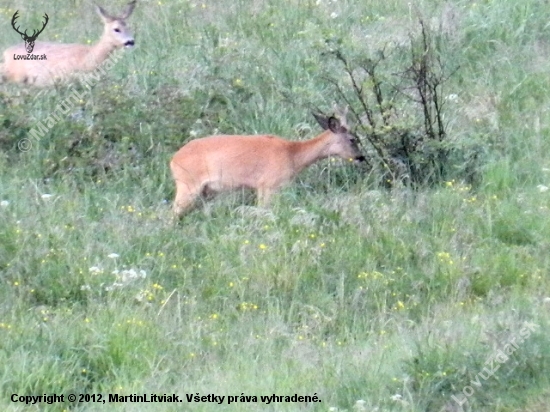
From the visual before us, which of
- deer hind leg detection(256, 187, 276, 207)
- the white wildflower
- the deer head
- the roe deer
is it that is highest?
the deer head

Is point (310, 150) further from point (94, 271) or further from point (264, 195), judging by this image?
point (94, 271)

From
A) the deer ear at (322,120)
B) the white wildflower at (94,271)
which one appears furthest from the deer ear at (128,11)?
the white wildflower at (94,271)

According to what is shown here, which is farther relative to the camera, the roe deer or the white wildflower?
the roe deer

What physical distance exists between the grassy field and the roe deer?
0.64 feet

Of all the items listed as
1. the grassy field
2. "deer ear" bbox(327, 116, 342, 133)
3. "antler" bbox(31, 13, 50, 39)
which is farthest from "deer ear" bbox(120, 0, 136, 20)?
"deer ear" bbox(327, 116, 342, 133)

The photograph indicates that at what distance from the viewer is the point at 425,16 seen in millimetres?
13953

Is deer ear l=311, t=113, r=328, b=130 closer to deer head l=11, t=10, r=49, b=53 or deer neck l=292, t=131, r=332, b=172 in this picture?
deer neck l=292, t=131, r=332, b=172

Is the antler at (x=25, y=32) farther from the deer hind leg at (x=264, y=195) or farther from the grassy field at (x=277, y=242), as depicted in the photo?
the deer hind leg at (x=264, y=195)

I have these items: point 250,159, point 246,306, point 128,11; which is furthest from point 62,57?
point 246,306

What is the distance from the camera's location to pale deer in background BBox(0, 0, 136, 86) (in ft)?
43.4

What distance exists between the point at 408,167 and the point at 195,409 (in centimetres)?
468

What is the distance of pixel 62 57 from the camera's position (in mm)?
13352

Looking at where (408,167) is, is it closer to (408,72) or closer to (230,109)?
(408,72)

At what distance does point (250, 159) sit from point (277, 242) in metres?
1.81
